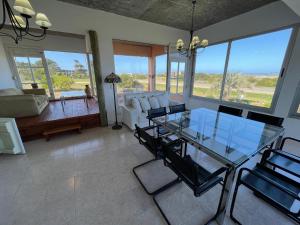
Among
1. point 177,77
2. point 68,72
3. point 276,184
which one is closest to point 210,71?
point 177,77

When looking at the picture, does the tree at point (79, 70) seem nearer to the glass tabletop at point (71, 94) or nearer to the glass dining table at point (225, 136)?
the glass tabletop at point (71, 94)

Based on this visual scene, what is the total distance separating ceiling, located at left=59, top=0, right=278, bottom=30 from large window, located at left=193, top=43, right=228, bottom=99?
87 cm

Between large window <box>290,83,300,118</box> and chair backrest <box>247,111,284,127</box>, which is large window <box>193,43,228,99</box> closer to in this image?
large window <box>290,83,300,118</box>

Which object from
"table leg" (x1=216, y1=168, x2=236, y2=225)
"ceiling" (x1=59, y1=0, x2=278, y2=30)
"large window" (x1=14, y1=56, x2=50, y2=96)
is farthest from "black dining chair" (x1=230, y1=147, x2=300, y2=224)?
"large window" (x1=14, y1=56, x2=50, y2=96)

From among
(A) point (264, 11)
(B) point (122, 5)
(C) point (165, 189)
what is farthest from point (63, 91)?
(A) point (264, 11)

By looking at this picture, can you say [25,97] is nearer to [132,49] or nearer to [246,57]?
[132,49]

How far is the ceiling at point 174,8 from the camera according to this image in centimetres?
273

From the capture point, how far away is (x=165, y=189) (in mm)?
1741

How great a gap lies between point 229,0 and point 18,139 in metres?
5.04

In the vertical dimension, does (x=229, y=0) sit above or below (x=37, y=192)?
above

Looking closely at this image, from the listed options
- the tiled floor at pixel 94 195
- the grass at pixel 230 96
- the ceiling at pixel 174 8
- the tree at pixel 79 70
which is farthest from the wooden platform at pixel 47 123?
the tree at pixel 79 70

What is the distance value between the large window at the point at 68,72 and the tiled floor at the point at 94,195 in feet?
15.1

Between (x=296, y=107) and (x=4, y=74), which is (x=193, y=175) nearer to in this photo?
(x=296, y=107)

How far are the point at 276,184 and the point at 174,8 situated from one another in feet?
11.9
